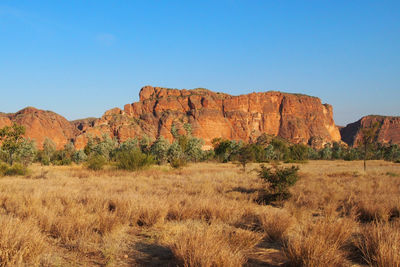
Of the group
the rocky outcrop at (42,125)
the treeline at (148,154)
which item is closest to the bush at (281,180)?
the treeline at (148,154)

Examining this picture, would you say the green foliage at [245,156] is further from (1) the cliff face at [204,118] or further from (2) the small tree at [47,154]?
(1) the cliff face at [204,118]

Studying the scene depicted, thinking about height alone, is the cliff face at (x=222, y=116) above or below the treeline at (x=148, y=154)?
above

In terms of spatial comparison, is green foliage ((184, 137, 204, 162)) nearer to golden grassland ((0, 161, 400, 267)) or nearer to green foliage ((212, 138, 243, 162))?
green foliage ((212, 138, 243, 162))

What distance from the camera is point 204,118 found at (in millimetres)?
141750

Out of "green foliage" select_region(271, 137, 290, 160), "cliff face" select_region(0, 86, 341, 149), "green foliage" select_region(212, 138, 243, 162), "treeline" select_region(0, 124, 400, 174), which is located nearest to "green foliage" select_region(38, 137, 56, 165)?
"treeline" select_region(0, 124, 400, 174)

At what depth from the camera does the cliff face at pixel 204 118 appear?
426 feet

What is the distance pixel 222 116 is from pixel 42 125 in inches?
3640

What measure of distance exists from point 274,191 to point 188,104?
143 meters

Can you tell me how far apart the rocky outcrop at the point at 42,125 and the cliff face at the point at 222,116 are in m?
27.1

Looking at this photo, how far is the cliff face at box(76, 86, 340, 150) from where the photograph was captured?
132750 millimetres

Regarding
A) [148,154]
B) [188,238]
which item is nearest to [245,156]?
[148,154]

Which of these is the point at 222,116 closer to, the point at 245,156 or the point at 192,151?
the point at 192,151

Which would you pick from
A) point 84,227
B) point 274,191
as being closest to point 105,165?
point 274,191

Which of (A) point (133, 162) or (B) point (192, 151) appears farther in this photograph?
(B) point (192, 151)
